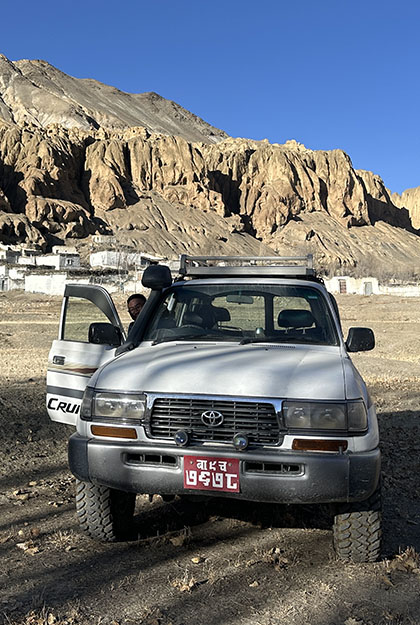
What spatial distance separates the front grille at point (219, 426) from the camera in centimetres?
377

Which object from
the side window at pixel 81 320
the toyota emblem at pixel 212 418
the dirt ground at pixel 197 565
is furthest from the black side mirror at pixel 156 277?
the side window at pixel 81 320

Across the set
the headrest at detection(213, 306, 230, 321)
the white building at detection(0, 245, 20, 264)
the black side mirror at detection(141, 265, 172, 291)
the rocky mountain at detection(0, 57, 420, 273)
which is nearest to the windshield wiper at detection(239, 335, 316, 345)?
the headrest at detection(213, 306, 230, 321)

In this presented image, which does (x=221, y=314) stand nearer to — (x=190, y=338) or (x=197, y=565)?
(x=190, y=338)

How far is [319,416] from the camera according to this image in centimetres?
375

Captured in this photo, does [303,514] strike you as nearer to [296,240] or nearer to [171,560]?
[171,560]

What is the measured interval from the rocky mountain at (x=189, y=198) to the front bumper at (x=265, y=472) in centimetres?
11555

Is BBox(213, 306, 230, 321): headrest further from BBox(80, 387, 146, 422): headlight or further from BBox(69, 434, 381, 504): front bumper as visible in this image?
BBox(69, 434, 381, 504): front bumper

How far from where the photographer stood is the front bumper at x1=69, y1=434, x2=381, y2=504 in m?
3.66

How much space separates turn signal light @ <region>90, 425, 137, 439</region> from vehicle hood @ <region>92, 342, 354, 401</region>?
25 centimetres

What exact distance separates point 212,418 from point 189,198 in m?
152

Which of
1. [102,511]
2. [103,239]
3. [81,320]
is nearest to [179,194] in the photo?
[103,239]

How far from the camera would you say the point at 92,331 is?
17.7ft

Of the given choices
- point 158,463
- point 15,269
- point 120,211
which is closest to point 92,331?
point 158,463

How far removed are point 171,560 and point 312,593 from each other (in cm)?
94
